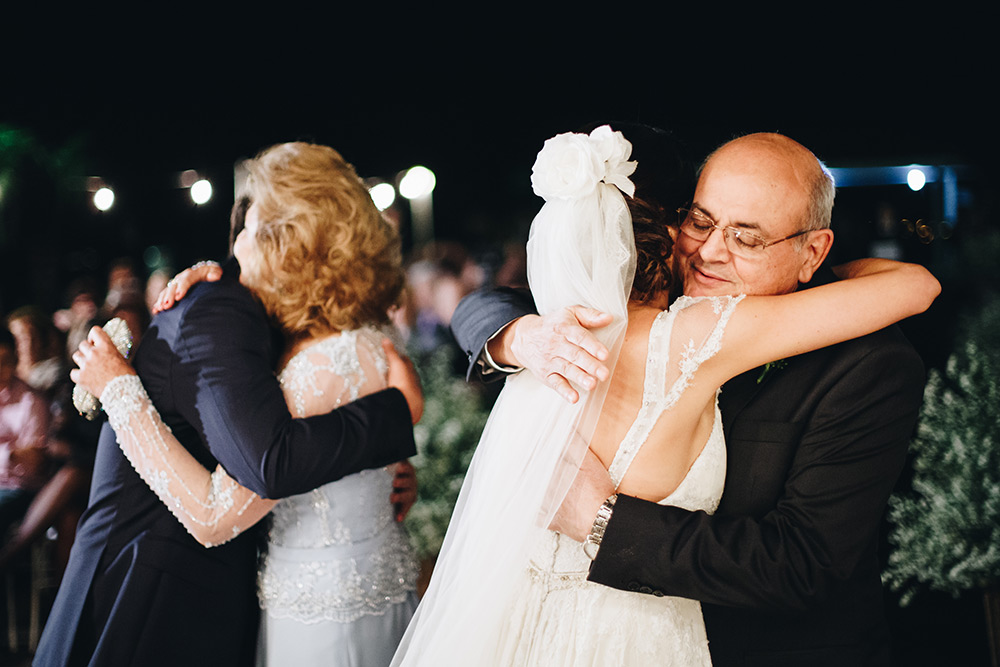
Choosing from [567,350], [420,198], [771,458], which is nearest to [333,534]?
[567,350]

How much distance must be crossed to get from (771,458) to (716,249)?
440 mm

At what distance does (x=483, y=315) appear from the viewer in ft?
5.86

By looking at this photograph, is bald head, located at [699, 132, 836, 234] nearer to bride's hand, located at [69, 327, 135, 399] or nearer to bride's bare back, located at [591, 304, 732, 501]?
bride's bare back, located at [591, 304, 732, 501]

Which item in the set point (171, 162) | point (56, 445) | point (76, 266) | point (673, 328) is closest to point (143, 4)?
point (171, 162)

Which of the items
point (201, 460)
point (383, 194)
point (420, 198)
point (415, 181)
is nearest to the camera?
point (201, 460)

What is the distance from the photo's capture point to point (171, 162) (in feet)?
34.8

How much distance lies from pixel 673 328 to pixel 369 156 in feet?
32.9

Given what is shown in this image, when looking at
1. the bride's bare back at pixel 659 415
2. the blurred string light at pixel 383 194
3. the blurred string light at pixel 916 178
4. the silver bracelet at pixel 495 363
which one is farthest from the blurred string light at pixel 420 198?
the blurred string light at pixel 916 178

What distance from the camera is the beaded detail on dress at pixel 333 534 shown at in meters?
1.97

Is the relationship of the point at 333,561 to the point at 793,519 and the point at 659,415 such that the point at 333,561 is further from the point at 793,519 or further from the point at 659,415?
the point at 793,519

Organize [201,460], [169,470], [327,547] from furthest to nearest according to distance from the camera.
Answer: [327,547]
[201,460]
[169,470]

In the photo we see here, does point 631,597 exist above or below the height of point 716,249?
below

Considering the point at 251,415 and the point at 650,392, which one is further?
the point at 251,415

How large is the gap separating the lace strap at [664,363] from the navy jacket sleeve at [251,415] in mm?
663
